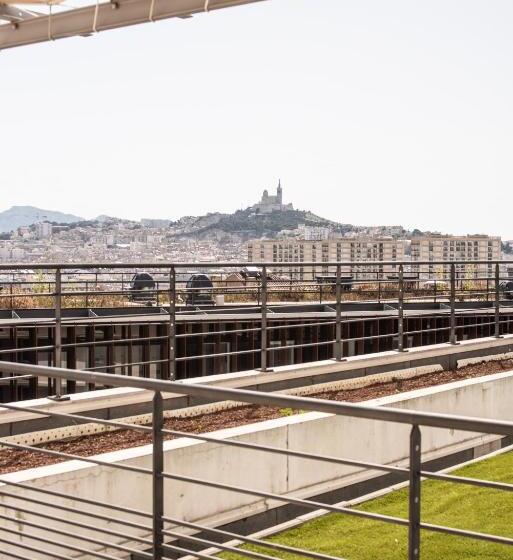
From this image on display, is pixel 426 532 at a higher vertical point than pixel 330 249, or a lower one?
lower

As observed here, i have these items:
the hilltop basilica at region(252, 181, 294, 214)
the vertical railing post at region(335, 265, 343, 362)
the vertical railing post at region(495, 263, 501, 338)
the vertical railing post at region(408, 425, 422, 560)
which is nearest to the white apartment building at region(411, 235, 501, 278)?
the hilltop basilica at region(252, 181, 294, 214)

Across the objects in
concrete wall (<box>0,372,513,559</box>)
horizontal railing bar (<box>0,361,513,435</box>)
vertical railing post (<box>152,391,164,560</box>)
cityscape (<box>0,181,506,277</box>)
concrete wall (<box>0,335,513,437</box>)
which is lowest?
concrete wall (<box>0,372,513,559</box>)

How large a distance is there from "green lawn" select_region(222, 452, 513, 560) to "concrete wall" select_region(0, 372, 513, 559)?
443mm

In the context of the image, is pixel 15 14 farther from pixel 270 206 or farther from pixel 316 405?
pixel 270 206

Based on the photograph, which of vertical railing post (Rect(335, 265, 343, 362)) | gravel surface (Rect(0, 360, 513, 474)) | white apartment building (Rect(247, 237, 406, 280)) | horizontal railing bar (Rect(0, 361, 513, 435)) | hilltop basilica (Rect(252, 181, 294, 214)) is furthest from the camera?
hilltop basilica (Rect(252, 181, 294, 214))

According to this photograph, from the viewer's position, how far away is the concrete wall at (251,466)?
5672 millimetres

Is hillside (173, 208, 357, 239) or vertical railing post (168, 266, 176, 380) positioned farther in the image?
hillside (173, 208, 357, 239)

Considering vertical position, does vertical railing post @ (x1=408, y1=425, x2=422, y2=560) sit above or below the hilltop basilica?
below

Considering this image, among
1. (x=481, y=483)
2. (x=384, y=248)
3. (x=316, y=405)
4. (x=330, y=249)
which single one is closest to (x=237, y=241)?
(x=330, y=249)

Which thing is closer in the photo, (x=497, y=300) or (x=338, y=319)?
(x=338, y=319)

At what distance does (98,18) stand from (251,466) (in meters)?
5.05

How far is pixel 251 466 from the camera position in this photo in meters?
6.54

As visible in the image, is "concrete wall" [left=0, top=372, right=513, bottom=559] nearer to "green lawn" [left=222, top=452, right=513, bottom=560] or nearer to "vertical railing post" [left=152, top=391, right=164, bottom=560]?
"green lawn" [left=222, top=452, right=513, bottom=560]

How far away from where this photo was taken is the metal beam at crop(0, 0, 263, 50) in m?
8.71
